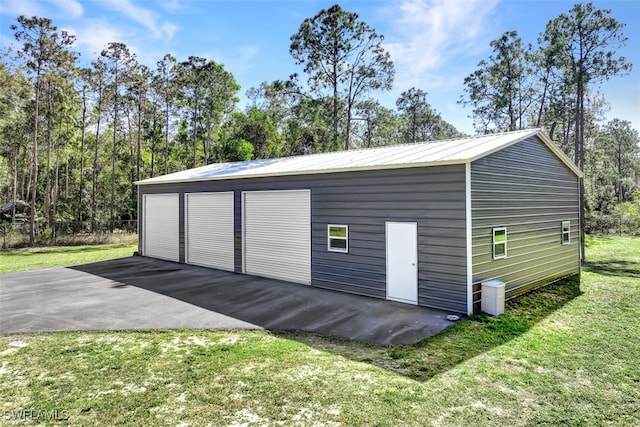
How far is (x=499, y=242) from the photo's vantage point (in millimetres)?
8336

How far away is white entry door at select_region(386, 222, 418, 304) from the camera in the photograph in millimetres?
8148

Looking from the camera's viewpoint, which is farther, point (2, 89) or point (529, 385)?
point (2, 89)

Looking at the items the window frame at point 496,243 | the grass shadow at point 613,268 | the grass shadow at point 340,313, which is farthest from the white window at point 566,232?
the window frame at point 496,243

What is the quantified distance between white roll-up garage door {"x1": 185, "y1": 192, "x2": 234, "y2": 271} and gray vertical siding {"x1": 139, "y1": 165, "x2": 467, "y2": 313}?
2471mm

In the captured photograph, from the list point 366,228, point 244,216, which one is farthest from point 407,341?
point 244,216

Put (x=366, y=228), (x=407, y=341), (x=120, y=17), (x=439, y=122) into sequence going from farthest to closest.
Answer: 1. (x=439, y=122)
2. (x=120, y=17)
3. (x=366, y=228)
4. (x=407, y=341)

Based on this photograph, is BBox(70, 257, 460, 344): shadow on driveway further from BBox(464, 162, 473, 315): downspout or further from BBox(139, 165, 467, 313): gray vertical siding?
BBox(464, 162, 473, 315): downspout

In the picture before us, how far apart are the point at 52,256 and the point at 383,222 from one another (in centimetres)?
1586

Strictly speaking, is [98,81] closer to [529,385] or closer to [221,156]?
[221,156]

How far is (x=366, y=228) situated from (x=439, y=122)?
38.9m

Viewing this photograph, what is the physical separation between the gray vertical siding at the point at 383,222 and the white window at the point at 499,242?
4.00 feet

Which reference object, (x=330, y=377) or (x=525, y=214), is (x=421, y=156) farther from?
(x=330, y=377)

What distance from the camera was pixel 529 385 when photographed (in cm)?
464

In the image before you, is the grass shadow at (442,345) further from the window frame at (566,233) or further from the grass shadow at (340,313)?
the window frame at (566,233)
